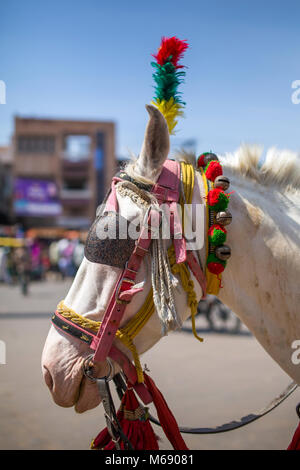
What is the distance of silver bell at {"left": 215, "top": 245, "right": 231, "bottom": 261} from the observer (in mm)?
1486

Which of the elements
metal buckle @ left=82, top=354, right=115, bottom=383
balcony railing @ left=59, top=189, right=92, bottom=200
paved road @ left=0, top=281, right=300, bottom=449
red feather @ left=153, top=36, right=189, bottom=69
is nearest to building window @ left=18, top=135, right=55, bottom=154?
balcony railing @ left=59, top=189, right=92, bottom=200

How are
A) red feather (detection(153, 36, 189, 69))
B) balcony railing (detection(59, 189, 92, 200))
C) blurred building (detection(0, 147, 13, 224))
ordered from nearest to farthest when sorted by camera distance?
red feather (detection(153, 36, 189, 69)) < blurred building (detection(0, 147, 13, 224)) < balcony railing (detection(59, 189, 92, 200))

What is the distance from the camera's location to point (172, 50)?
163cm

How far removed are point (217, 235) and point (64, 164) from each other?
39.6 meters

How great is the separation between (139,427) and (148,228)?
0.78m

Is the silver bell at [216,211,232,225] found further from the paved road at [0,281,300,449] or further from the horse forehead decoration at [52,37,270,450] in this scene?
the paved road at [0,281,300,449]

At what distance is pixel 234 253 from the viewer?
5.11 ft

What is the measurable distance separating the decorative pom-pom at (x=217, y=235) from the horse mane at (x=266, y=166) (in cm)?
32

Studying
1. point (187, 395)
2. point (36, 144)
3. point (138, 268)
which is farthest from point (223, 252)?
point (36, 144)

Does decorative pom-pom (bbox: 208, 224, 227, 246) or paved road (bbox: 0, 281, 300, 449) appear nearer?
decorative pom-pom (bbox: 208, 224, 227, 246)

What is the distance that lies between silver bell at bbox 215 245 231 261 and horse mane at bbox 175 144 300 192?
374 mm

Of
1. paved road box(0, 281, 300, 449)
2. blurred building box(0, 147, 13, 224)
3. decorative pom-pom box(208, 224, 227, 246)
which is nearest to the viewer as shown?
decorative pom-pom box(208, 224, 227, 246)

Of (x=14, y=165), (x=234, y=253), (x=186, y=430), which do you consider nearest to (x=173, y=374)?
(x=186, y=430)

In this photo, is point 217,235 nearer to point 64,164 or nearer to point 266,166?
point 266,166
